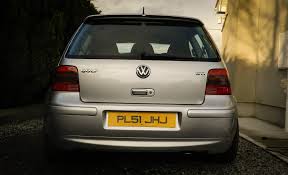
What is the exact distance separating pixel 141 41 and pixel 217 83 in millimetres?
856

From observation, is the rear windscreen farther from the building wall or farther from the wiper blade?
the building wall

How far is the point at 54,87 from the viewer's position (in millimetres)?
5227

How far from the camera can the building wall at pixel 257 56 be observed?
11512 mm

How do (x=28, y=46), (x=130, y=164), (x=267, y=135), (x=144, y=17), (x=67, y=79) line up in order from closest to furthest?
(x=67, y=79) < (x=144, y=17) < (x=130, y=164) < (x=267, y=135) < (x=28, y=46)

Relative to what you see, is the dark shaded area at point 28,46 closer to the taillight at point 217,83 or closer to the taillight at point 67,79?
the taillight at point 67,79

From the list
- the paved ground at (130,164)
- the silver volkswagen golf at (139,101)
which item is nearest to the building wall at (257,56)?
the paved ground at (130,164)

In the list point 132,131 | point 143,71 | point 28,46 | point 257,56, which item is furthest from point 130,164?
point 28,46

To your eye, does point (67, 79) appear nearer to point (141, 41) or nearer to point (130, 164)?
point (141, 41)

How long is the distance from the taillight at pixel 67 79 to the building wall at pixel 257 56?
22.0 ft

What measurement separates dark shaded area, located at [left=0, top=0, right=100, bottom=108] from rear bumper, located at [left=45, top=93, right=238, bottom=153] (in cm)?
945

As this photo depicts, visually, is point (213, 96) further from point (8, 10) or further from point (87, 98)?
point (8, 10)

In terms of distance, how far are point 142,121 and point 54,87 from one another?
938 millimetres

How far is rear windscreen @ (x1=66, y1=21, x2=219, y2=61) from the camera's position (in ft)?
17.1

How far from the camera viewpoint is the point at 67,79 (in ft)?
16.9
